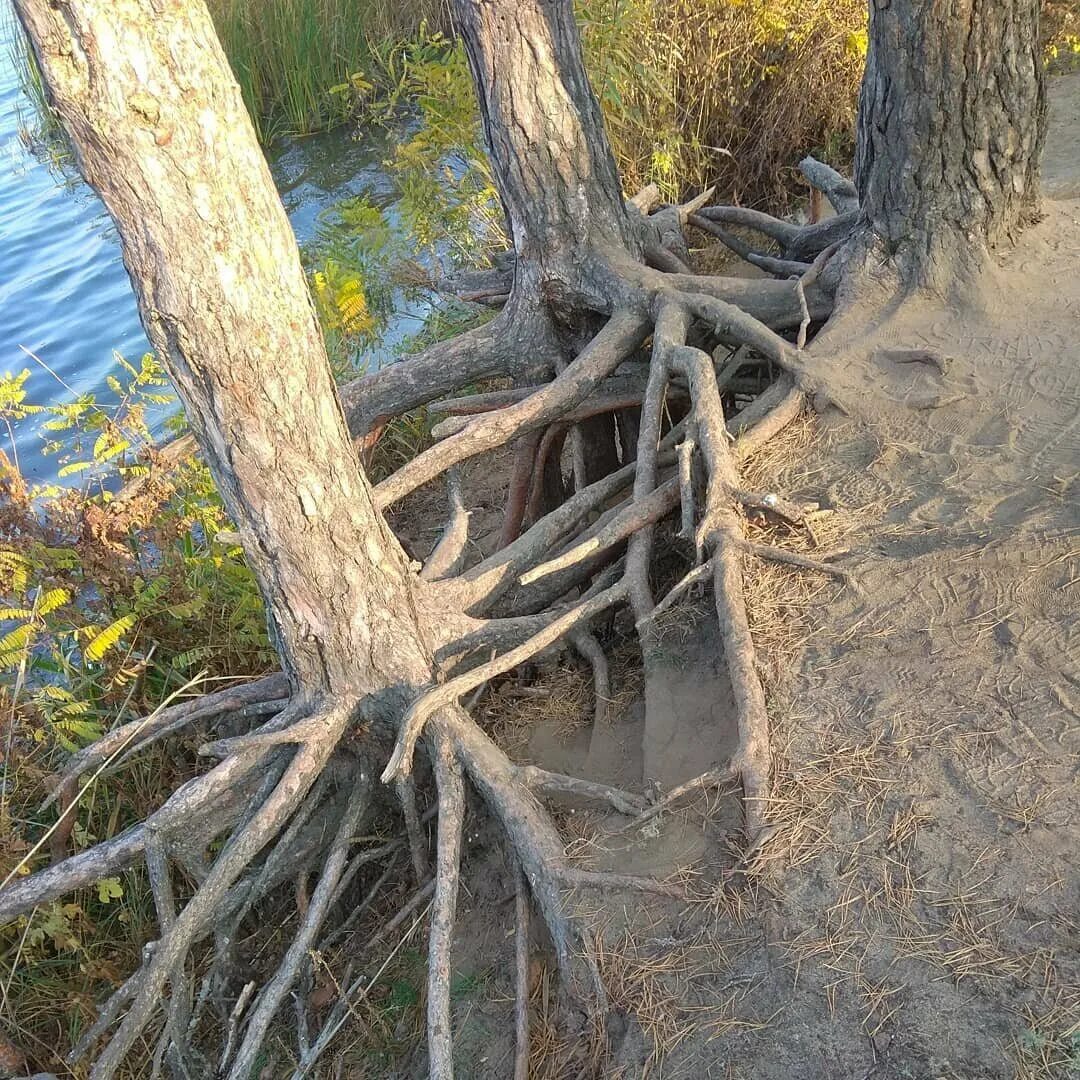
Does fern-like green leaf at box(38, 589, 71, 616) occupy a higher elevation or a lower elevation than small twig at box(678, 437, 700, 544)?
higher

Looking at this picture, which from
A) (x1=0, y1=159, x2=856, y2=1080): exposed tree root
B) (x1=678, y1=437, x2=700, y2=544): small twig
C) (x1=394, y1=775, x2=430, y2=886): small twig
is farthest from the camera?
(x1=678, y1=437, x2=700, y2=544): small twig

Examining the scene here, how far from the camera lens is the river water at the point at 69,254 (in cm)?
804

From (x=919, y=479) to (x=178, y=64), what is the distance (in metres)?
2.62

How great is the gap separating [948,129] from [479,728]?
3.07m

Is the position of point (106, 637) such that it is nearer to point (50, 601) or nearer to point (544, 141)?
point (50, 601)

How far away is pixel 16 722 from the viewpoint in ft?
12.3

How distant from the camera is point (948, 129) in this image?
396cm

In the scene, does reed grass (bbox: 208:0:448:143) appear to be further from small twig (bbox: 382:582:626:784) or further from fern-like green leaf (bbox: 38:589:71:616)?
small twig (bbox: 382:582:626:784)

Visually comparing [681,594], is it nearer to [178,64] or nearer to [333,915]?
[333,915]

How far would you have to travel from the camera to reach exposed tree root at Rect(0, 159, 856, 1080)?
2914 millimetres

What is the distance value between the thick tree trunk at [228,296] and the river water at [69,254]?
4585 millimetres

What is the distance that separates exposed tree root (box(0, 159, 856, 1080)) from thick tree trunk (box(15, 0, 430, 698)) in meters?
0.43

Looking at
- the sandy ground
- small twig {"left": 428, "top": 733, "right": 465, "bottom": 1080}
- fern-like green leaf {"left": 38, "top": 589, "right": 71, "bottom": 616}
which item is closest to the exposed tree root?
small twig {"left": 428, "top": 733, "right": 465, "bottom": 1080}

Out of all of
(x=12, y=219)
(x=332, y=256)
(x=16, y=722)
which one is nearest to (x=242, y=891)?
(x=16, y=722)
